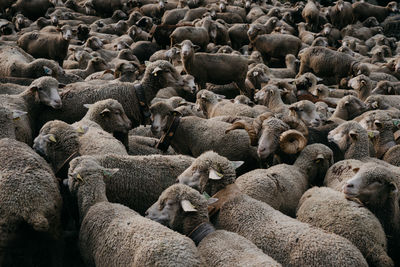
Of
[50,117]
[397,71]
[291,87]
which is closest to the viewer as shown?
[50,117]

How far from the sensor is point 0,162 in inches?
183

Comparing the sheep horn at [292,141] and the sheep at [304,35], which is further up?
the sheep horn at [292,141]

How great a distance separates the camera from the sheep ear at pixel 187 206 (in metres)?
4.32

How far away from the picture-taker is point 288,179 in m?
6.02

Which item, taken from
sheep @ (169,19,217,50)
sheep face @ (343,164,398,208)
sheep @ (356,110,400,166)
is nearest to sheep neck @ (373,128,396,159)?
sheep @ (356,110,400,166)

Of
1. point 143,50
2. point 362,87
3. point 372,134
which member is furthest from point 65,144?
point 143,50

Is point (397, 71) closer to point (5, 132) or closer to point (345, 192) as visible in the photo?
point (345, 192)

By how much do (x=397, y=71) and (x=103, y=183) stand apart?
1061 cm

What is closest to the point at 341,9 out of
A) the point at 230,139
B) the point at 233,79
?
the point at 233,79

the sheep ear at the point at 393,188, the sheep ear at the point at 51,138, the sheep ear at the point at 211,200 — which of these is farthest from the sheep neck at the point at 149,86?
the sheep ear at the point at 393,188

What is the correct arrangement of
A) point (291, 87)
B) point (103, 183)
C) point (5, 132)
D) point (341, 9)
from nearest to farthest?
point (103, 183) → point (5, 132) → point (291, 87) → point (341, 9)

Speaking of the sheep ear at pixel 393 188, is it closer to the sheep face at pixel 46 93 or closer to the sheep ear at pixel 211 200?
the sheep ear at pixel 211 200

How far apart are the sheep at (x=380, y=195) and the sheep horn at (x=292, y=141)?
1493 mm

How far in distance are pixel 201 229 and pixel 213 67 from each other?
24.9 ft
